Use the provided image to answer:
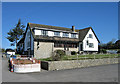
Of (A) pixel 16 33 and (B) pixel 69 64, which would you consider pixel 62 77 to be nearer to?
(B) pixel 69 64

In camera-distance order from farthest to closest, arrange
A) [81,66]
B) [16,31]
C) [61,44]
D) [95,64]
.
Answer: [16,31] → [61,44] → [95,64] → [81,66]

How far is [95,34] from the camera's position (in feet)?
125

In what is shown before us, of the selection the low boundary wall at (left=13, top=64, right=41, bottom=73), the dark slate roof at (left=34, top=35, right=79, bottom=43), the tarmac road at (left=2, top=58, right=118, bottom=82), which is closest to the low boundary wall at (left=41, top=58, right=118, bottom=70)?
the low boundary wall at (left=13, top=64, right=41, bottom=73)

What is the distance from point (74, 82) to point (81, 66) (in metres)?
9.19

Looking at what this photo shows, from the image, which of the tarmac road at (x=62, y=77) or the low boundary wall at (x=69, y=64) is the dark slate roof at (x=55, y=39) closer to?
the low boundary wall at (x=69, y=64)

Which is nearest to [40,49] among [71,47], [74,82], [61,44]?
[61,44]

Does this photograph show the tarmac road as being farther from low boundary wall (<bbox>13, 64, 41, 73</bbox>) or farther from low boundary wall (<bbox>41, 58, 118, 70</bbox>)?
low boundary wall (<bbox>41, 58, 118, 70</bbox>)

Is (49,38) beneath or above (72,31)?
beneath

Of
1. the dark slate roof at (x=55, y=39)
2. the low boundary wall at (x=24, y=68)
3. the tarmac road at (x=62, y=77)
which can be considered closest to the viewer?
the tarmac road at (x=62, y=77)

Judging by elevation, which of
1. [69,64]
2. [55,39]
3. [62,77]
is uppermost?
[55,39]

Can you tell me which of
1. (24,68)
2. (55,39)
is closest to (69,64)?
(24,68)

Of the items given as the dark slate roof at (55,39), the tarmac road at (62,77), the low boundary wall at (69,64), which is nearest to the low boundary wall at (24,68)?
the tarmac road at (62,77)

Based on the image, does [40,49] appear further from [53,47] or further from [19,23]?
[19,23]

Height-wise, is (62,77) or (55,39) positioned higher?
(55,39)
